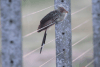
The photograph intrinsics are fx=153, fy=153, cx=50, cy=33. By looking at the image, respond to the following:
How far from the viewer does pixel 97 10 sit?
5.43ft

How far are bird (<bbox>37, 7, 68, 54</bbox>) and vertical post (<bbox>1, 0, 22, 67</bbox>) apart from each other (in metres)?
0.43

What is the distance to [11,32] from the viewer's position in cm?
83

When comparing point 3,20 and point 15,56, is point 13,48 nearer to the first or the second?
point 15,56

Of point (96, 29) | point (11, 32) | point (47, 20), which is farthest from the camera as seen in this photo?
point (96, 29)

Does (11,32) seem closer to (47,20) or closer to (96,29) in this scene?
(47,20)

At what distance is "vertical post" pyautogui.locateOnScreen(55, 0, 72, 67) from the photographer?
1.36m

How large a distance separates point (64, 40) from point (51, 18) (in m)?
0.24

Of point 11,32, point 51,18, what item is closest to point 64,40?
point 51,18

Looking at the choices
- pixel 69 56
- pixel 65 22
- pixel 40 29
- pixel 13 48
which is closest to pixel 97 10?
pixel 65 22

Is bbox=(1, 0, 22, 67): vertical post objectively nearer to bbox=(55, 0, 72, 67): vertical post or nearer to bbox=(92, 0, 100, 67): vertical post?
bbox=(55, 0, 72, 67): vertical post

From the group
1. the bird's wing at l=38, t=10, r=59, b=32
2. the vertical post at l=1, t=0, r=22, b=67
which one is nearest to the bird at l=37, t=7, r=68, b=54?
the bird's wing at l=38, t=10, r=59, b=32

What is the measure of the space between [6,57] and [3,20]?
0.68 feet

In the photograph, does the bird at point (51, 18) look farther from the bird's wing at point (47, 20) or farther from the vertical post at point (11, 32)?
the vertical post at point (11, 32)

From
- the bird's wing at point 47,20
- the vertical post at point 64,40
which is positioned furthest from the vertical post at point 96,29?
the bird's wing at point 47,20
